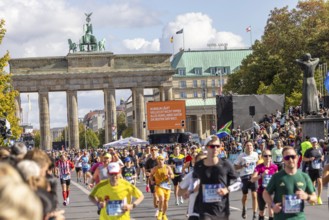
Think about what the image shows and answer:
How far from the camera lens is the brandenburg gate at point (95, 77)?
107500mm

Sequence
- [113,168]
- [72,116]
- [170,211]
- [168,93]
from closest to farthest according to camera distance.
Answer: [113,168] < [170,211] < [168,93] < [72,116]

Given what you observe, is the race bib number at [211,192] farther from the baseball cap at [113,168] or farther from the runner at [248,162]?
the runner at [248,162]

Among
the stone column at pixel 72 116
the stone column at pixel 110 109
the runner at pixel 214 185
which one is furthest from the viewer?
the stone column at pixel 110 109

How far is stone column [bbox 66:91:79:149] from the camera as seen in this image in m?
109

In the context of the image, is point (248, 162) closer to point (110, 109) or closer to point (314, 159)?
point (314, 159)

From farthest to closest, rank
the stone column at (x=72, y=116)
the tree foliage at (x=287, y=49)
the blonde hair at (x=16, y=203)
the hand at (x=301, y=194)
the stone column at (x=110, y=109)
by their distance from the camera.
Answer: the stone column at (x=110, y=109) → the stone column at (x=72, y=116) → the tree foliage at (x=287, y=49) → the hand at (x=301, y=194) → the blonde hair at (x=16, y=203)

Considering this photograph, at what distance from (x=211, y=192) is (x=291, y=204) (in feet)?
3.99

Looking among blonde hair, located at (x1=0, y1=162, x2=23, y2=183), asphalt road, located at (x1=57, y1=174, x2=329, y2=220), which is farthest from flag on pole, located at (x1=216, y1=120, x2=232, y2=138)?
blonde hair, located at (x1=0, y1=162, x2=23, y2=183)

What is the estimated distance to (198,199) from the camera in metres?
10.7

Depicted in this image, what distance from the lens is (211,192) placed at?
10336 millimetres

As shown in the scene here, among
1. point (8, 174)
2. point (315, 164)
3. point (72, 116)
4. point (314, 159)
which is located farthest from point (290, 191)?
point (72, 116)

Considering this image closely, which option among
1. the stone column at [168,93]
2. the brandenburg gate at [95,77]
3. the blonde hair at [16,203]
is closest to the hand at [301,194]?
the blonde hair at [16,203]

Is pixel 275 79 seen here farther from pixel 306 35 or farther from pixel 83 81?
pixel 83 81

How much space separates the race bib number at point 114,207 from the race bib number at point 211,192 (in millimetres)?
1104
